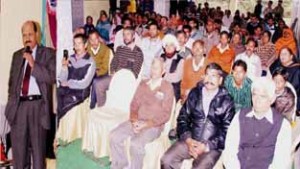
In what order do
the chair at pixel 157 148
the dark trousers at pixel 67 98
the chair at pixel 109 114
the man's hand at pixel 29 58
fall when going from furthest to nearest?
the man's hand at pixel 29 58, the dark trousers at pixel 67 98, the chair at pixel 109 114, the chair at pixel 157 148

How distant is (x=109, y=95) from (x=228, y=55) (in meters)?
0.57

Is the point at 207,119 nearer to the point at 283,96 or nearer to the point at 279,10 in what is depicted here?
the point at 283,96

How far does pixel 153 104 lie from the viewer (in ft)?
6.85

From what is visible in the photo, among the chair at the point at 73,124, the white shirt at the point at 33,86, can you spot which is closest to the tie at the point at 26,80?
the white shirt at the point at 33,86

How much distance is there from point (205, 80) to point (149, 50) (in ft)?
0.92

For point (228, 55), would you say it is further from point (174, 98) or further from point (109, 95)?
point (109, 95)

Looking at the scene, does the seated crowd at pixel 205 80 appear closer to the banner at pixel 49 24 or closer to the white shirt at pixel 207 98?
the white shirt at pixel 207 98

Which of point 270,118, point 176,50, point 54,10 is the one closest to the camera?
point 270,118

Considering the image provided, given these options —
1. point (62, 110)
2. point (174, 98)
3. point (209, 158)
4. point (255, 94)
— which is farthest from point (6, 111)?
point (255, 94)

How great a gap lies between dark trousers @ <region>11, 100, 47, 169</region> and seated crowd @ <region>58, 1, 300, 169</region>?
380 mm

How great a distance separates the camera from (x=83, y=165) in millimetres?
2275

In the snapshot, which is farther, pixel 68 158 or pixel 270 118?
pixel 68 158

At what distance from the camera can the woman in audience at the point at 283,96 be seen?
185cm

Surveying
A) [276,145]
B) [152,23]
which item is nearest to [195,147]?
[276,145]
